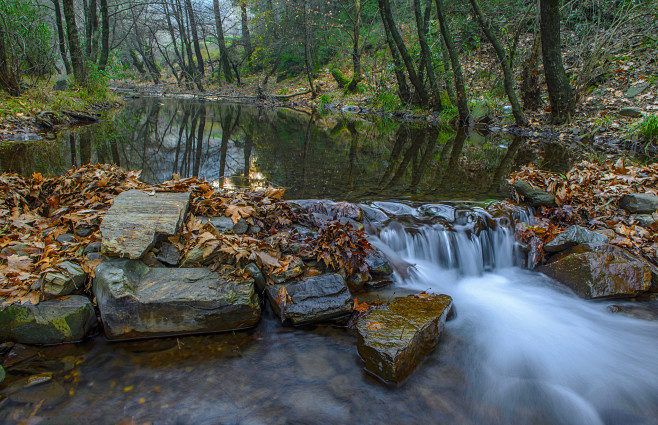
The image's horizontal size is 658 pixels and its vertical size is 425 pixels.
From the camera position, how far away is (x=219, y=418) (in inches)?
108

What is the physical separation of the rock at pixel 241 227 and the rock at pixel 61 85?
16288 millimetres

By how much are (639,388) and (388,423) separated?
Answer: 227 cm

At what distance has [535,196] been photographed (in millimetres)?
6191

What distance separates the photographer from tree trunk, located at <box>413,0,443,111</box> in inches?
611

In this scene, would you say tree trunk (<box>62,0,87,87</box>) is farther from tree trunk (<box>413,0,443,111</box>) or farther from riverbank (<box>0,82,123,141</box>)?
tree trunk (<box>413,0,443,111</box>)

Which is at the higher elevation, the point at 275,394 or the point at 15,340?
the point at 15,340

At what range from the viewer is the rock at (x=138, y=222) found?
11.5ft

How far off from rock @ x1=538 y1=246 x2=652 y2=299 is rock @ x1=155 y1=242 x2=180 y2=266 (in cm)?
450

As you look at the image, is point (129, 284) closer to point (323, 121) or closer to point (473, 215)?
point (473, 215)

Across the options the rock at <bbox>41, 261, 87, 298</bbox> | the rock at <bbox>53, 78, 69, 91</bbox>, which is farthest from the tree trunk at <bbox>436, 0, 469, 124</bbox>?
the rock at <bbox>53, 78, 69, 91</bbox>

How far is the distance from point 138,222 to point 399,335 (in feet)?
8.68

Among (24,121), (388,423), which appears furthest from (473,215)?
(24,121)

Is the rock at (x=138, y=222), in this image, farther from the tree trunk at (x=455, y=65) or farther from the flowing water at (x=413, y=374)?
the tree trunk at (x=455, y=65)

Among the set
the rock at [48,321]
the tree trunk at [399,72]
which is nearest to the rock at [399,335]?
the rock at [48,321]
